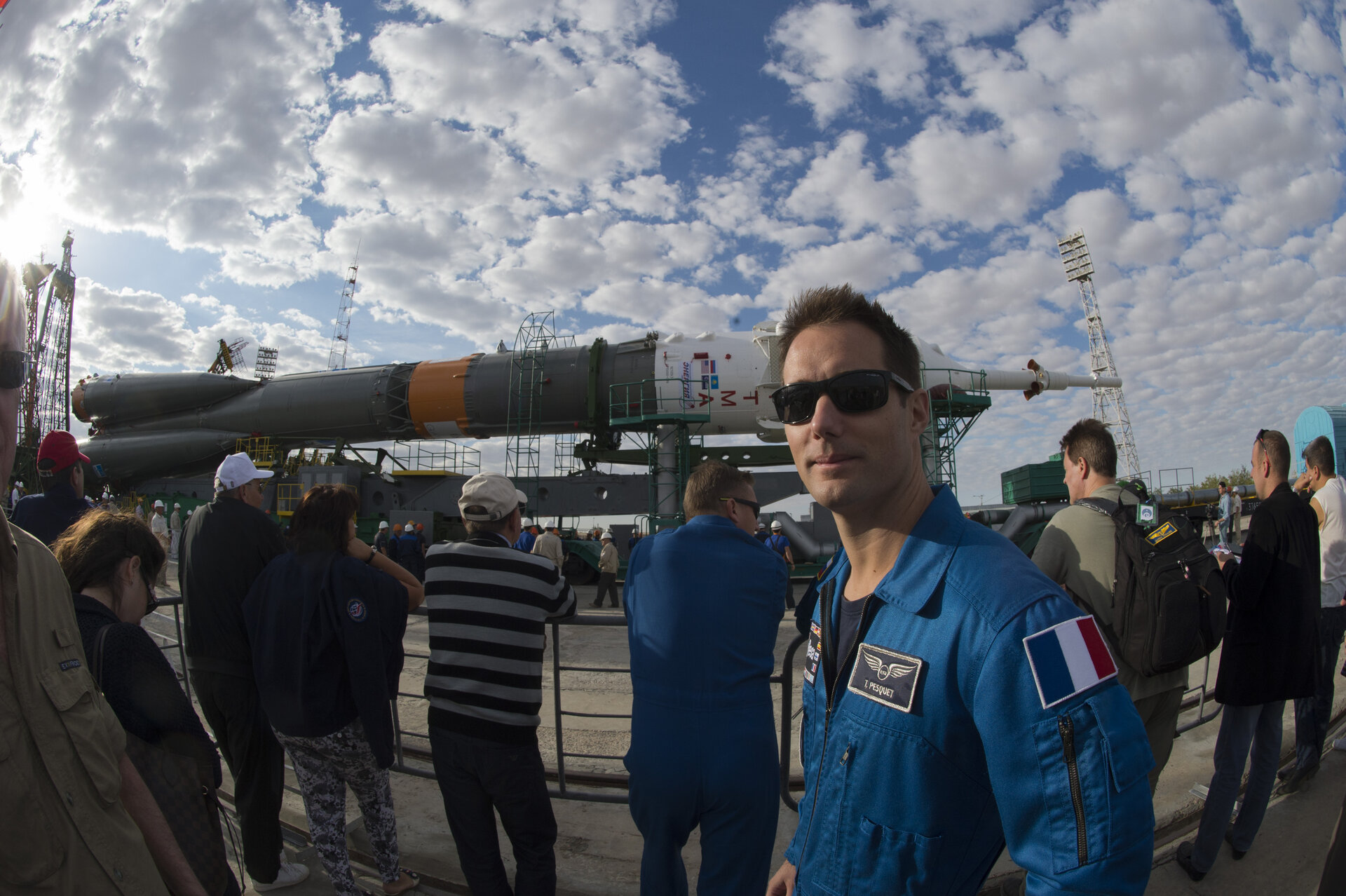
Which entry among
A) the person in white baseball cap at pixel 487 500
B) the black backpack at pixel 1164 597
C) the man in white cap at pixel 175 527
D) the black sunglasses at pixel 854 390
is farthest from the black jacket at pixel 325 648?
the man in white cap at pixel 175 527

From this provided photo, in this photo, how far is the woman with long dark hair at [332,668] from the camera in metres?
2.82

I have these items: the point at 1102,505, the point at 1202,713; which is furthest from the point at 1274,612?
the point at 1202,713

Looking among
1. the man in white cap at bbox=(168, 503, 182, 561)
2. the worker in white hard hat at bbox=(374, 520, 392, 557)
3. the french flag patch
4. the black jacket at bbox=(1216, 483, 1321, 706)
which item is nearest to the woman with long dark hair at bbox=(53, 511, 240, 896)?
the french flag patch

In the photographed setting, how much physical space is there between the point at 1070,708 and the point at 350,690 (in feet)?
9.40

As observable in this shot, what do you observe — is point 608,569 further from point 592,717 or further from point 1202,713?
point 1202,713

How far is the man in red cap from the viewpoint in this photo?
137 inches

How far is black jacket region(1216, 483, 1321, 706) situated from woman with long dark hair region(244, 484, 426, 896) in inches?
158

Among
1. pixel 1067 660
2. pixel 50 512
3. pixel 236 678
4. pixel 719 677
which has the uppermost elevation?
pixel 50 512

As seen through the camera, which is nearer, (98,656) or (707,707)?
(98,656)

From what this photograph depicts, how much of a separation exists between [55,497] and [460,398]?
13.6 meters

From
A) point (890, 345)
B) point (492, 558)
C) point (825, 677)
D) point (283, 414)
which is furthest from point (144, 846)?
point (283, 414)

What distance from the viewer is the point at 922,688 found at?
4.02 feet

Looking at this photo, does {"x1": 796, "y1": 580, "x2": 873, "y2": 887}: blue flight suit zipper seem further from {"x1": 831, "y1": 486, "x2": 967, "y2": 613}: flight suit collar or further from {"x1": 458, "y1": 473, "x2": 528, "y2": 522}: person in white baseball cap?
{"x1": 458, "y1": 473, "x2": 528, "y2": 522}: person in white baseball cap

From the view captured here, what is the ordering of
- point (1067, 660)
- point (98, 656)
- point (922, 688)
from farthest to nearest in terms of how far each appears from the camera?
point (98, 656)
point (922, 688)
point (1067, 660)
